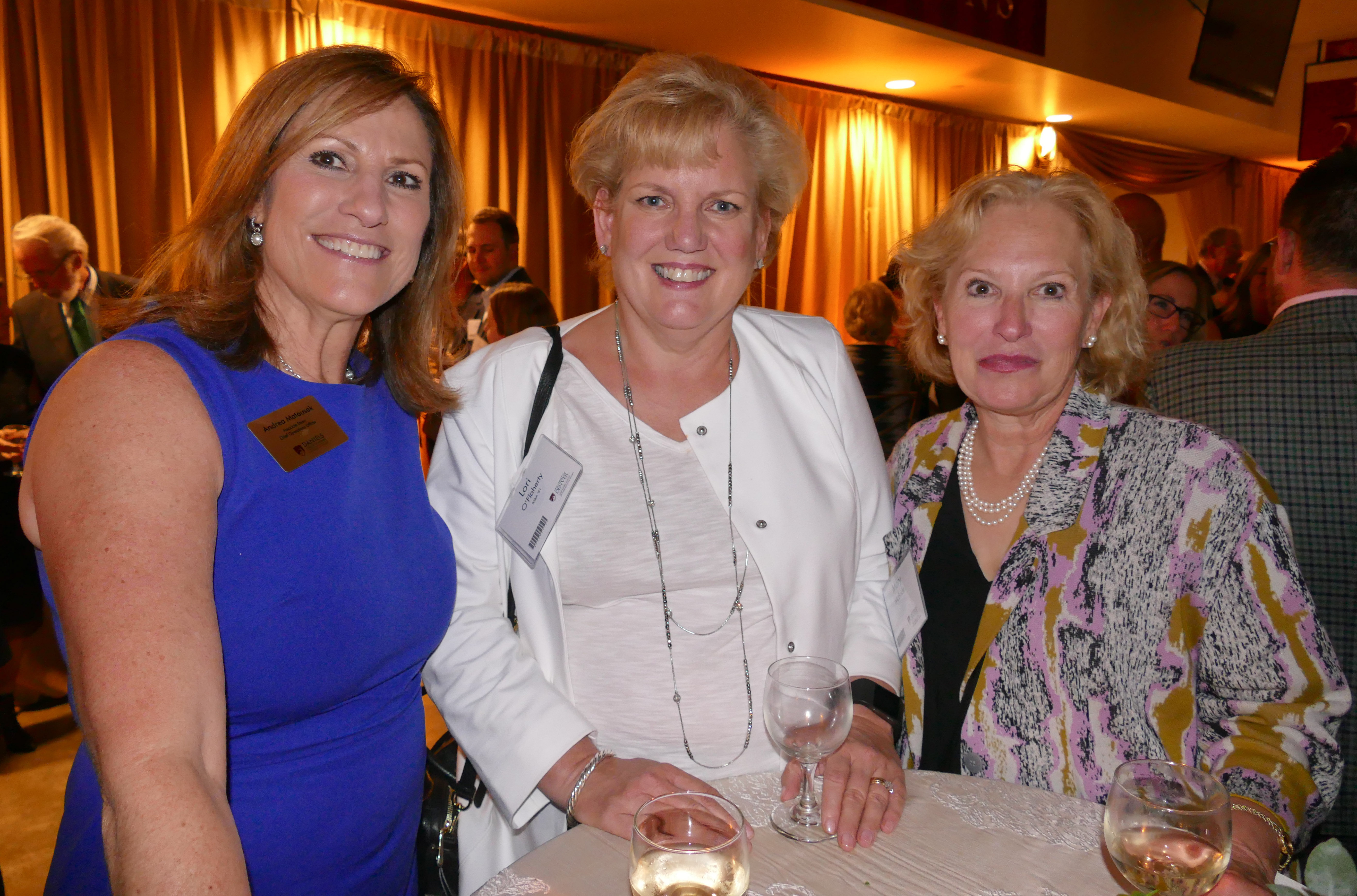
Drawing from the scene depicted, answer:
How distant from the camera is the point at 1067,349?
1.75 metres

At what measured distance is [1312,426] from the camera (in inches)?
85.8

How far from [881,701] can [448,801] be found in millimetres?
849

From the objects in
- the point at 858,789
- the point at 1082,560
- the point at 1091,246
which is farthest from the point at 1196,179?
the point at 858,789

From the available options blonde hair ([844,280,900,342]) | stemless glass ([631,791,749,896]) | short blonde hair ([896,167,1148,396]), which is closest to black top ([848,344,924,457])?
blonde hair ([844,280,900,342])

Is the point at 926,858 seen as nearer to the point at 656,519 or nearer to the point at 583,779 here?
the point at 583,779

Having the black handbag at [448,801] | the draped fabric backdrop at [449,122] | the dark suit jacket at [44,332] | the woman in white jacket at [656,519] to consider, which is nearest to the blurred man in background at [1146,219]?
the draped fabric backdrop at [449,122]

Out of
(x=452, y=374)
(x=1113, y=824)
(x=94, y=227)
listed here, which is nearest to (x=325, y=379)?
(x=452, y=374)

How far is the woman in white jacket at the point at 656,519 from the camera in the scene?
164 cm

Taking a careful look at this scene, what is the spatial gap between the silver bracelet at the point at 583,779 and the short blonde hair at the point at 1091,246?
3.84ft

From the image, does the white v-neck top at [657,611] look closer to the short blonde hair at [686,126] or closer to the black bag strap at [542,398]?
the black bag strap at [542,398]

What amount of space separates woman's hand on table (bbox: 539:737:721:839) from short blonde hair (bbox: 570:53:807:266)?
1060 mm

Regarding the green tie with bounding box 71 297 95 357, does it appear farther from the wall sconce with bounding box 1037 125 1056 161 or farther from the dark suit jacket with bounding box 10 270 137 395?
the wall sconce with bounding box 1037 125 1056 161

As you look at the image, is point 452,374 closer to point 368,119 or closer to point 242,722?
point 368,119

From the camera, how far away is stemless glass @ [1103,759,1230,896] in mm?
955
